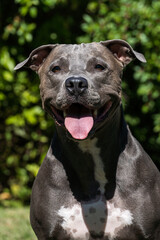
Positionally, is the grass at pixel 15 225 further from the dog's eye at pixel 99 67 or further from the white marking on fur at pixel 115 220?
the dog's eye at pixel 99 67

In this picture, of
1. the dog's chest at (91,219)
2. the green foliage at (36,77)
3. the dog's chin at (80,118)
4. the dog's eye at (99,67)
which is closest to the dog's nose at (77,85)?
the dog's chin at (80,118)

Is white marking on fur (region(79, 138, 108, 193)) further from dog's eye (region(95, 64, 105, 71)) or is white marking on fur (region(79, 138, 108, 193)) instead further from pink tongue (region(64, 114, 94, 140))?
dog's eye (region(95, 64, 105, 71))

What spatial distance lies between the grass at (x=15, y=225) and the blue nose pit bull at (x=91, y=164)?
1.61 meters

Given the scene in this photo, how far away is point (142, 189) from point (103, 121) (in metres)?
0.60

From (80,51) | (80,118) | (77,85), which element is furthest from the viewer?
(80,51)

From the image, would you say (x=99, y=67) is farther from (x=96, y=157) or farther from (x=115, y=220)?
(x=115, y=220)

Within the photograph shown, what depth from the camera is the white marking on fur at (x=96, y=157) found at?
13.1ft

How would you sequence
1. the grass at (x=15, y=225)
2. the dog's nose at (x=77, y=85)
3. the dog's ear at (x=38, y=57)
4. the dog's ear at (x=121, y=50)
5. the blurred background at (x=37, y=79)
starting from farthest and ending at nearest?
the blurred background at (x=37, y=79) → the grass at (x=15, y=225) → the dog's ear at (x=38, y=57) → the dog's ear at (x=121, y=50) → the dog's nose at (x=77, y=85)

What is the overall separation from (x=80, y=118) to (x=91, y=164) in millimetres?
458

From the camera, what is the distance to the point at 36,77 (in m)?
7.17

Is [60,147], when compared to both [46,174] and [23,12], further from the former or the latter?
[23,12]

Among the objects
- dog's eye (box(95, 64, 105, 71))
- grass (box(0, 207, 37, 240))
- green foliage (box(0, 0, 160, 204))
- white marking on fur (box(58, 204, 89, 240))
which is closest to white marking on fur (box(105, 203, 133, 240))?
white marking on fur (box(58, 204, 89, 240))

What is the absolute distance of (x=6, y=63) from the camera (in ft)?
21.5

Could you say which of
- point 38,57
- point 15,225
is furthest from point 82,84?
point 15,225
